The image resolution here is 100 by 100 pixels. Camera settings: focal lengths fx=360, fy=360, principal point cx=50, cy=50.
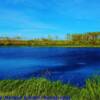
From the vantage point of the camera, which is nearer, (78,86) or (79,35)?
(78,86)

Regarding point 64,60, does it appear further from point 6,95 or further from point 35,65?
point 6,95

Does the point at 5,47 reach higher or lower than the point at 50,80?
higher

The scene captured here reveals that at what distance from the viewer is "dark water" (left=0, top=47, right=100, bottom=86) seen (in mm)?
4531

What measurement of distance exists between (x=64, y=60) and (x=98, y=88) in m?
1.44

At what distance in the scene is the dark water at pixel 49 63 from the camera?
14.9 feet

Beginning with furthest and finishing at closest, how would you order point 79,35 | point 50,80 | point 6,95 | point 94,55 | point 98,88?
1. point 94,55
2. point 79,35
3. point 50,80
4. point 6,95
5. point 98,88

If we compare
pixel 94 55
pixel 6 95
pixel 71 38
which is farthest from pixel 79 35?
pixel 6 95

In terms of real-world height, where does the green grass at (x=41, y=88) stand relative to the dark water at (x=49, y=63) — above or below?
below

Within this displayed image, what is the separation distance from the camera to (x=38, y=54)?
4668 mm

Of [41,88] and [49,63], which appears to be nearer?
[41,88]

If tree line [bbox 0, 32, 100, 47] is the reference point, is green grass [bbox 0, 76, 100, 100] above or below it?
below

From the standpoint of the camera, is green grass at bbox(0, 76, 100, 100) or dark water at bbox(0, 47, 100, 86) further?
dark water at bbox(0, 47, 100, 86)

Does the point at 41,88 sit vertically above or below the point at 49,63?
below

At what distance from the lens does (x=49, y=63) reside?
480cm
